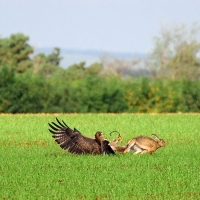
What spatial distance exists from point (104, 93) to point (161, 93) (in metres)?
2.81

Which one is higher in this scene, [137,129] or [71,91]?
→ [71,91]

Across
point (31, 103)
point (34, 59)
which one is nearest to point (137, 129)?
point (31, 103)

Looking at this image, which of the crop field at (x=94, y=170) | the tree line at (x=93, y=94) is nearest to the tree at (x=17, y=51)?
the tree line at (x=93, y=94)

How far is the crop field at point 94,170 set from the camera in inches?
352

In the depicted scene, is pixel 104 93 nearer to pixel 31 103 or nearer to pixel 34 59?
pixel 31 103

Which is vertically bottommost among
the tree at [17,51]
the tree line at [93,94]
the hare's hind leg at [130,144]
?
the hare's hind leg at [130,144]

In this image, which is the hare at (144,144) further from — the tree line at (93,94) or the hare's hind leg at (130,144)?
the tree line at (93,94)

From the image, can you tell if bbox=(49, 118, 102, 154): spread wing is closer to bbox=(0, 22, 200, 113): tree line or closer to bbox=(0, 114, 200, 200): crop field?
bbox=(0, 114, 200, 200): crop field

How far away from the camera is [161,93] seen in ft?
106

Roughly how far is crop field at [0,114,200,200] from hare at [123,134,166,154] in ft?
0.46

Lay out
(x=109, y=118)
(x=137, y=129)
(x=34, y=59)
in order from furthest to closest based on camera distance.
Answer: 1. (x=34, y=59)
2. (x=109, y=118)
3. (x=137, y=129)

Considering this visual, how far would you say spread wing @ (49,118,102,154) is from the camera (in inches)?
502

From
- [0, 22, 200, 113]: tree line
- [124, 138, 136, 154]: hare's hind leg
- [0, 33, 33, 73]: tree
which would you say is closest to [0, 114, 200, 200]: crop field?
[124, 138, 136, 154]: hare's hind leg

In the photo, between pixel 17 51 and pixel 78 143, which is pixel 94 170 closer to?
pixel 78 143
